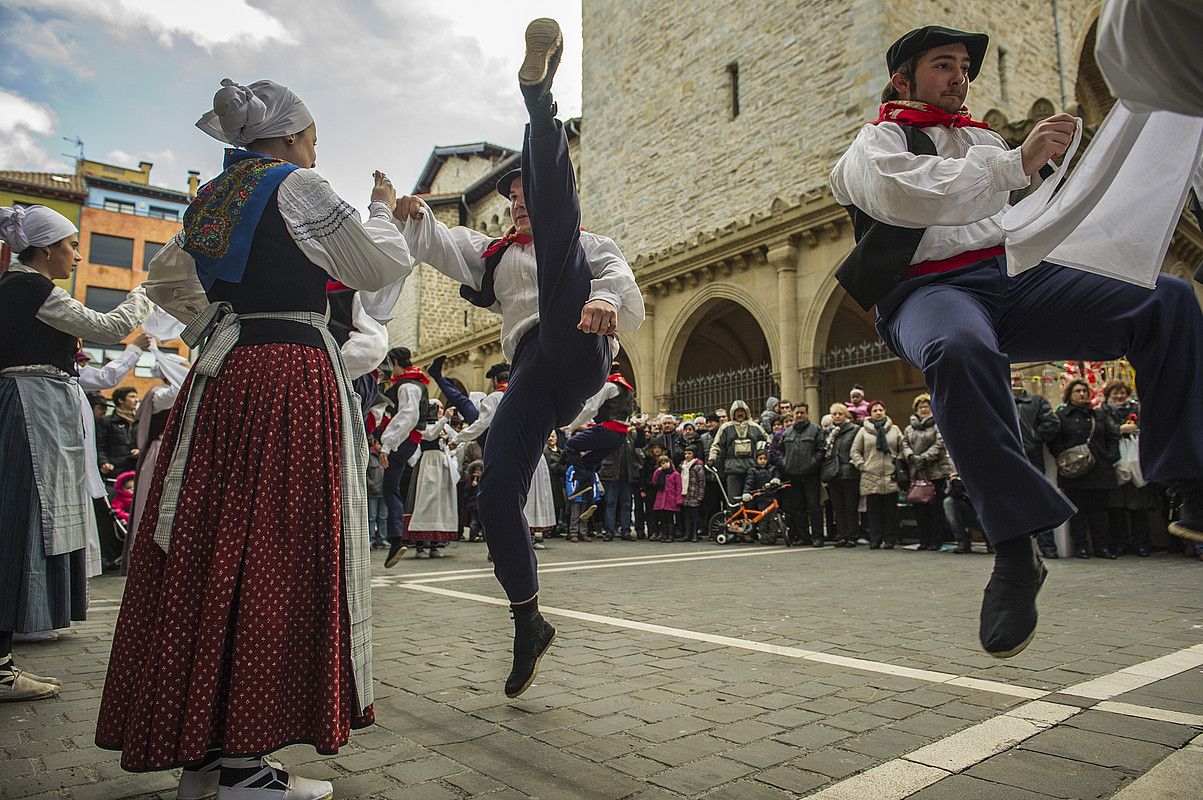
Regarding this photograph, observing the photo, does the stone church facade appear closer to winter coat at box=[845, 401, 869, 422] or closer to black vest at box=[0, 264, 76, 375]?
winter coat at box=[845, 401, 869, 422]

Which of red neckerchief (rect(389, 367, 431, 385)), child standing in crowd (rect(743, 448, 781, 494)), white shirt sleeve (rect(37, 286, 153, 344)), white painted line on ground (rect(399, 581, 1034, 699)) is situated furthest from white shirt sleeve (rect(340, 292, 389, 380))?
child standing in crowd (rect(743, 448, 781, 494))

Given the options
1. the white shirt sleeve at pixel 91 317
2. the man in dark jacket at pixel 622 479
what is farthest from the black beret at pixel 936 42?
the man in dark jacket at pixel 622 479

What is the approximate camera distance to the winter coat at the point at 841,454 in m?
11.3

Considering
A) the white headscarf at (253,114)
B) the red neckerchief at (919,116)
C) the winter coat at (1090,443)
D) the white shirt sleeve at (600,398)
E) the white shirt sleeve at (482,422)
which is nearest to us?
the white headscarf at (253,114)

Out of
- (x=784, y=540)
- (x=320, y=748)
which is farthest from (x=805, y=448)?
(x=320, y=748)

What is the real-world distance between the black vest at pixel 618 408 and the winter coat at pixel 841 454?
6390 millimetres

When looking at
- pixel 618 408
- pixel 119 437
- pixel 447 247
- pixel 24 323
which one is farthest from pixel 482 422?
pixel 447 247

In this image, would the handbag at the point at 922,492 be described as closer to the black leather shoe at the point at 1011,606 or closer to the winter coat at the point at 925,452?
the winter coat at the point at 925,452

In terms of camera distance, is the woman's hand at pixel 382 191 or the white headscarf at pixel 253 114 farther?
the woman's hand at pixel 382 191

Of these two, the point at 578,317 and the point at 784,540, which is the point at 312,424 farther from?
the point at 784,540

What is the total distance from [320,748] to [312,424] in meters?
0.88

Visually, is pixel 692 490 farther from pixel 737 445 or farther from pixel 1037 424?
pixel 1037 424

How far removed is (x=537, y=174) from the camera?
3062 millimetres

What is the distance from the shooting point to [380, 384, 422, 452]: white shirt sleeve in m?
8.67
